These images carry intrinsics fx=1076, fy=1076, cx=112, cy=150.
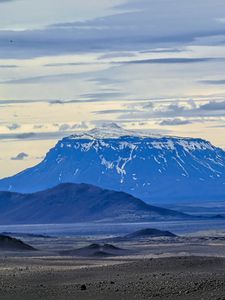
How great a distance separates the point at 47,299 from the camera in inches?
1849

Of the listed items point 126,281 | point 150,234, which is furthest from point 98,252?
point 150,234

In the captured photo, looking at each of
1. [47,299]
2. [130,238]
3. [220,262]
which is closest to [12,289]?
[47,299]

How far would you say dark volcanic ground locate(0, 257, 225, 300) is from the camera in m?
45.5

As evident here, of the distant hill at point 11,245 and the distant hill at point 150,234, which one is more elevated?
the distant hill at point 150,234

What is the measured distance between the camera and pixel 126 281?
2009 inches

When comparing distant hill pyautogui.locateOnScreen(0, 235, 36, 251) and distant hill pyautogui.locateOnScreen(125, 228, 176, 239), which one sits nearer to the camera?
distant hill pyautogui.locateOnScreen(0, 235, 36, 251)

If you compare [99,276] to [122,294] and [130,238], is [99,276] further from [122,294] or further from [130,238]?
[130,238]

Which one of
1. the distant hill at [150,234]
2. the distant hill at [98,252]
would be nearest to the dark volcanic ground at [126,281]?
the distant hill at [98,252]

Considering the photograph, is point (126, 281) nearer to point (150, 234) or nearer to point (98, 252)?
point (98, 252)

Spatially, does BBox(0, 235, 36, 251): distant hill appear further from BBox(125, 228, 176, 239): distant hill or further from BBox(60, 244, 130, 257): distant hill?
BBox(125, 228, 176, 239): distant hill

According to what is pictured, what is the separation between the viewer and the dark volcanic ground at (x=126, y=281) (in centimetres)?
4550

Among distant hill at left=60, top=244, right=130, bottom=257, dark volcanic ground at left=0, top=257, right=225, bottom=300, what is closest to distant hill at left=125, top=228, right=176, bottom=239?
distant hill at left=60, top=244, right=130, bottom=257

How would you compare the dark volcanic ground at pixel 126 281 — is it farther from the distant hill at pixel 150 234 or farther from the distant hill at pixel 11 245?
the distant hill at pixel 150 234

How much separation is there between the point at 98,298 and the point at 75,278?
29.7ft
